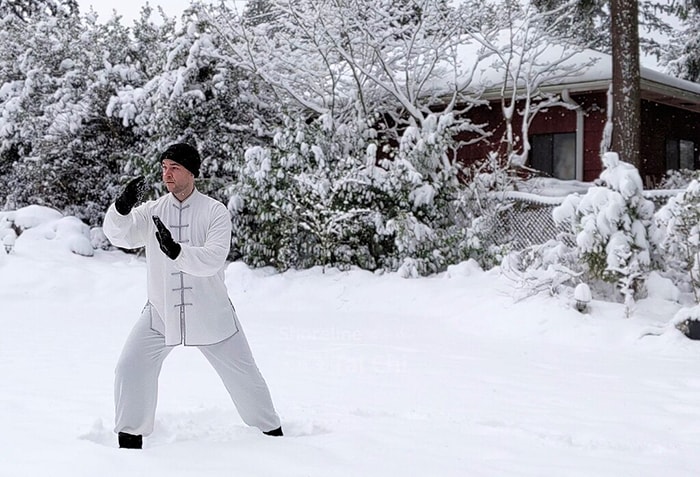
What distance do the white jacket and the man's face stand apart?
0.06 meters

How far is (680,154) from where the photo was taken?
20.2 meters

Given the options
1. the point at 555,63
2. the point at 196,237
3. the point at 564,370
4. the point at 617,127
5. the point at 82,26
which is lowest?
the point at 564,370

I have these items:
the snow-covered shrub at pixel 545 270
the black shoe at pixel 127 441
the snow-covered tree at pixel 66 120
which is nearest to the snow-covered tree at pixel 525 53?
the snow-covered shrub at pixel 545 270

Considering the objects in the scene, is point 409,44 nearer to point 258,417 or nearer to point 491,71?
point 491,71

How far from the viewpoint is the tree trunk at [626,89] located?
12.9m

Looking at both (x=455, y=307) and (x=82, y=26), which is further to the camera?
(x=82, y=26)

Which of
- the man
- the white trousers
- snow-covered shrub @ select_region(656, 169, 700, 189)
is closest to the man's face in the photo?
the man

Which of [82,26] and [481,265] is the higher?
[82,26]

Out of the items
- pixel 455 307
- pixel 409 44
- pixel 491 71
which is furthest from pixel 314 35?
pixel 455 307

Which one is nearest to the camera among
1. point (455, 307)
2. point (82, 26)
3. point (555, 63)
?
point (455, 307)

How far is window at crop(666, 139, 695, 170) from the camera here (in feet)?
64.9

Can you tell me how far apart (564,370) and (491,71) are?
1126cm

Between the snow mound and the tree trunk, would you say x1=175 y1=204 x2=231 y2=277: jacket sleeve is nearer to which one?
the tree trunk

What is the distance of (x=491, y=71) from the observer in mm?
17984
